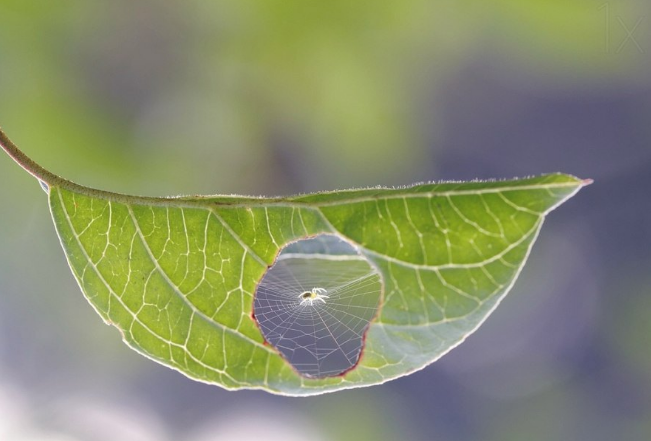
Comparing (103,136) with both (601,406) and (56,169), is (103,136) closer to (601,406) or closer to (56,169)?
(56,169)

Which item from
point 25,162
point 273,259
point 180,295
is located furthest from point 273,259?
point 25,162

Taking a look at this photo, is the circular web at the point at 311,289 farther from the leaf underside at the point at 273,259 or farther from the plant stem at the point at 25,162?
the plant stem at the point at 25,162

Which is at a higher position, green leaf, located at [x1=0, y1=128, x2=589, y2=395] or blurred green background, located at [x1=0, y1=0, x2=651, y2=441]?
blurred green background, located at [x1=0, y1=0, x2=651, y2=441]

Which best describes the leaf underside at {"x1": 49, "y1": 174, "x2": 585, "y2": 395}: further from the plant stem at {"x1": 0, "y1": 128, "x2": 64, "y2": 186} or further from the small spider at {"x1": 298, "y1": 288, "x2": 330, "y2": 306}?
the small spider at {"x1": 298, "y1": 288, "x2": 330, "y2": 306}

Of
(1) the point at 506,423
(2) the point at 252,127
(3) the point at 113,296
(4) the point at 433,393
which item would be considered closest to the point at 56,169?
(2) the point at 252,127

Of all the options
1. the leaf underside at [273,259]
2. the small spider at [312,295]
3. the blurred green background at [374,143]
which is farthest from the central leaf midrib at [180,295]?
the blurred green background at [374,143]

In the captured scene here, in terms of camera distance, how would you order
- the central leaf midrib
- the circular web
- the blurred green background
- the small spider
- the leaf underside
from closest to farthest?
1. the leaf underside
2. the central leaf midrib
3. the circular web
4. the small spider
5. the blurred green background

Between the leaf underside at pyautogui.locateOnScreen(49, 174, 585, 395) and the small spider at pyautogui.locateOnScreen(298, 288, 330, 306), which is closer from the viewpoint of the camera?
the leaf underside at pyautogui.locateOnScreen(49, 174, 585, 395)

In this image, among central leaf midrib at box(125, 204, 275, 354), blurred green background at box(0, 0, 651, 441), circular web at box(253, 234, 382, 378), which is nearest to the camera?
central leaf midrib at box(125, 204, 275, 354)

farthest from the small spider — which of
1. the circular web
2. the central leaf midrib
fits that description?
the central leaf midrib

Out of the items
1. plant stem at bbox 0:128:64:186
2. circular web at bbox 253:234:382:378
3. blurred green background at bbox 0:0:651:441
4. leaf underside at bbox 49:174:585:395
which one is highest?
blurred green background at bbox 0:0:651:441
